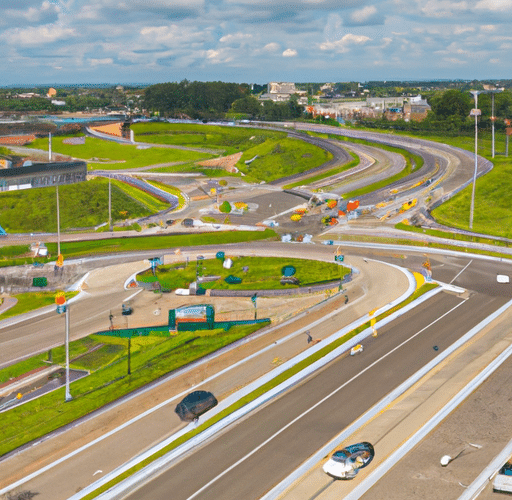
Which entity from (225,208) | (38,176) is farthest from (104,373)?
(38,176)

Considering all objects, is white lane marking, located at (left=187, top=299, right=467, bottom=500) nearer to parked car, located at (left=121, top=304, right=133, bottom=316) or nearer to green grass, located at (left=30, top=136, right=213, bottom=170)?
parked car, located at (left=121, top=304, right=133, bottom=316)

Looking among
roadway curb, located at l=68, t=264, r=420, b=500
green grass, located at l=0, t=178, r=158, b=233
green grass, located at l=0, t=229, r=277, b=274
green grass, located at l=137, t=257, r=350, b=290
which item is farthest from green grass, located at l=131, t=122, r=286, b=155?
roadway curb, located at l=68, t=264, r=420, b=500

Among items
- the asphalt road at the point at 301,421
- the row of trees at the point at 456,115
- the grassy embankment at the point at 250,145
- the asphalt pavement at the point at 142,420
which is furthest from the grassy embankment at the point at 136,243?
the row of trees at the point at 456,115

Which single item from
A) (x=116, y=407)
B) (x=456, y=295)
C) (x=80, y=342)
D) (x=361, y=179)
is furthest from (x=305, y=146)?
(x=116, y=407)

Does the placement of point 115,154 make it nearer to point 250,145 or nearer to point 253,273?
point 250,145

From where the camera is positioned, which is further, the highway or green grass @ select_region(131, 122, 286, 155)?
green grass @ select_region(131, 122, 286, 155)

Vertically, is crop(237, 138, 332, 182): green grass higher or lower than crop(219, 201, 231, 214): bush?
higher

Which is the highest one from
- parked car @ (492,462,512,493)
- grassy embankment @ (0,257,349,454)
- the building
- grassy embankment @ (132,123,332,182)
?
grassy embankment @ (132,123,332,182)
